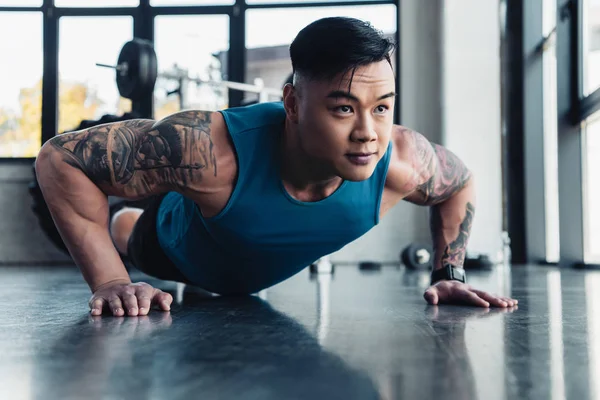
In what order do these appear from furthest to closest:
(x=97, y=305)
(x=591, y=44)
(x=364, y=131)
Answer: (x=591, y=44) → (x=97, y=305) → (x=364, y=131)

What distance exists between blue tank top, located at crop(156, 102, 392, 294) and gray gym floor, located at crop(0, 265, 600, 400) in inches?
5.0

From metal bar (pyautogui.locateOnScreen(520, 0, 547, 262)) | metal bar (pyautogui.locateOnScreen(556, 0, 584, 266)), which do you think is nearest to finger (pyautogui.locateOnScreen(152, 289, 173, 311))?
metal bar (pyautogui.locateOnScreen(556, 0, 584, 266))

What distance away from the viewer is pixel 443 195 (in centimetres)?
183

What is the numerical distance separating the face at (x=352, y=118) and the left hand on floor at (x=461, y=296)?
0.46m

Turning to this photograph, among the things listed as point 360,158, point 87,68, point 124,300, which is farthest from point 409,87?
point 124,300

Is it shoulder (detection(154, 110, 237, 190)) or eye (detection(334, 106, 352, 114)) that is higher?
eye (detection(334, 106, 352, 114))

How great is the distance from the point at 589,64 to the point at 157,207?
8.89 ft

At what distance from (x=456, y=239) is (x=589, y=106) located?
2.04m

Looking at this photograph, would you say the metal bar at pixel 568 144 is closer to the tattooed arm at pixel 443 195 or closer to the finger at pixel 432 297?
the tattooed arm at pixel 443 195

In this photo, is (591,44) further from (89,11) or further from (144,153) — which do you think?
(89,11)

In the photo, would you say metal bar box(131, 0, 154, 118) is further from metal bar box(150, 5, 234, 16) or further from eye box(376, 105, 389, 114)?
eye box(376, 105, 389, 114)

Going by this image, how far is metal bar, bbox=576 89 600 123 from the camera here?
3.36 m

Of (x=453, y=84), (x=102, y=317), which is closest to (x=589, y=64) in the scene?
(x=453, y=84)

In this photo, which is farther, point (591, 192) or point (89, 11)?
point (89, 11)
